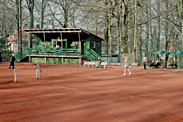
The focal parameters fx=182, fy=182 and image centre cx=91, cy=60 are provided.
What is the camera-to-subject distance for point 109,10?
27047 mm

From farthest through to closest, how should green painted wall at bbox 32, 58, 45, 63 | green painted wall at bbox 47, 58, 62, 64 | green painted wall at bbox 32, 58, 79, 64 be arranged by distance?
green painted wall at bbox 32, 58, 45, 63, green painted wall at bbox 47, 58, 62, 64, green painted wall at bbox 32, 58, 79, 64

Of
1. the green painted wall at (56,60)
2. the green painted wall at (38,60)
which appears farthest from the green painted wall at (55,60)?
the green painted wall at (38,60)

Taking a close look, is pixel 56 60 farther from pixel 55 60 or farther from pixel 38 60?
pixel 38 60

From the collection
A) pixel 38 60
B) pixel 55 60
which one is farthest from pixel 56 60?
pixel 38 60

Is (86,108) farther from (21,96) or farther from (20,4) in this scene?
(20,4)

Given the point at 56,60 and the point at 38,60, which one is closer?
the point at 56,60

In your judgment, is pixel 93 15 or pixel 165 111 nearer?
pixel 165 111

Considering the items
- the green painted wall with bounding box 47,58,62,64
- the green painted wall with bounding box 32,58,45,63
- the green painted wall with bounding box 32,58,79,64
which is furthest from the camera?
the green painted wall with bounding box 32,58,45,63

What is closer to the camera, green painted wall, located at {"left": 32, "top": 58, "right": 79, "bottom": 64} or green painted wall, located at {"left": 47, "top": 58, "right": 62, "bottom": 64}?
green painted wall, located at {"left": 32, "top": 58, "right": 79, "bottom": 64}

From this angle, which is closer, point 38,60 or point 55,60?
point 55,60

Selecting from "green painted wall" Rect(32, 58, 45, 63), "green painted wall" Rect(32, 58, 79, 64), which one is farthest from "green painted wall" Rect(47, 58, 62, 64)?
"green painted wall" Rect(32, 58, 45, 63)

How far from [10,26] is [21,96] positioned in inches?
1915

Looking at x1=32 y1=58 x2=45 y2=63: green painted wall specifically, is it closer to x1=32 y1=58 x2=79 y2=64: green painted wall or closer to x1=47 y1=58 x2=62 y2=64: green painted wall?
x1=32 y1=58 x2=79 y2=64: green painted wall

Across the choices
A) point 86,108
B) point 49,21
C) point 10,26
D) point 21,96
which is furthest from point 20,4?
point 86,108
